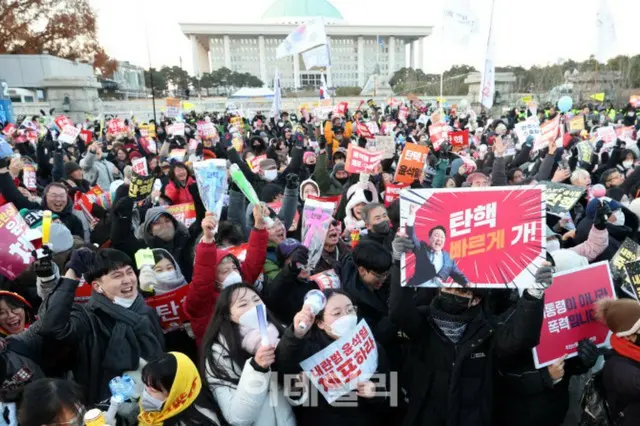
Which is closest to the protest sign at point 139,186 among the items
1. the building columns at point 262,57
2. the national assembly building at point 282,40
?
the national assembly building at point 282,40

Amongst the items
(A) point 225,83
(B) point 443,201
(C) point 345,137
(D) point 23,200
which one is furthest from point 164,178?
(A) point 225,83

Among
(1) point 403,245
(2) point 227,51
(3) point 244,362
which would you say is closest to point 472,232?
(1) point 403,245

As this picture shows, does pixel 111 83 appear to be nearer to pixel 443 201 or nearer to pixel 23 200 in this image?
pixel 23 200

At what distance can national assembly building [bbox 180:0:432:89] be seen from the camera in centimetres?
7719

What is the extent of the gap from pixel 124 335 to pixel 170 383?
2.06 ft

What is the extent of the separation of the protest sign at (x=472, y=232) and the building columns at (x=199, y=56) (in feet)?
258

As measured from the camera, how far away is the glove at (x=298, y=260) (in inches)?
107

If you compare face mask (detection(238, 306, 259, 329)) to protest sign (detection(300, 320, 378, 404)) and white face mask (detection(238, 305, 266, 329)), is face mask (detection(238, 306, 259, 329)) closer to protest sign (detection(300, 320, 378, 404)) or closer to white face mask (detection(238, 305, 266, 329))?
white face mask (detection(238, 305, 266, 329))

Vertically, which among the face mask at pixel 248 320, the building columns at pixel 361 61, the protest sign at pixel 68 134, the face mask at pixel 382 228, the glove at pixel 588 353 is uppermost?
the building columns at pixel 361 61

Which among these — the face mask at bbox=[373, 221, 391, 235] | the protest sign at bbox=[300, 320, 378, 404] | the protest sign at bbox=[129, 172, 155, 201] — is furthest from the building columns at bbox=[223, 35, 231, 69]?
the protest sign at bbox=[300, 320, 378, 404]

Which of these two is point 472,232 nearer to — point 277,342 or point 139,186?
point 277,342

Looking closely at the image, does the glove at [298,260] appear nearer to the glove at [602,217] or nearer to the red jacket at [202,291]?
the red jacket at [202,291]

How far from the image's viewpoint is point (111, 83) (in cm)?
4506

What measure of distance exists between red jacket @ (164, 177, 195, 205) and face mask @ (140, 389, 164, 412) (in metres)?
3.54
